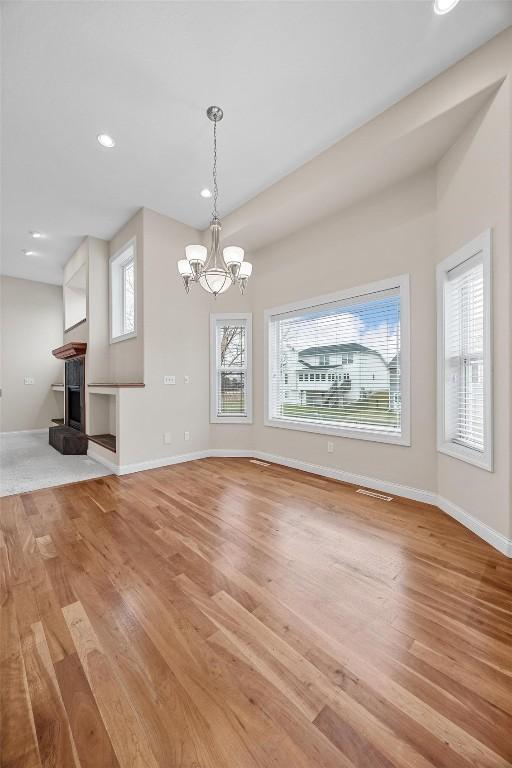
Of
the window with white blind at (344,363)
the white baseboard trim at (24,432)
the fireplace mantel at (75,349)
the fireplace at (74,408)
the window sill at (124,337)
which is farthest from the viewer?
the white baseboard trim at (24,432)

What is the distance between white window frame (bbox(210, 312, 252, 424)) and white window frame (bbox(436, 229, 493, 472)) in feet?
8.37

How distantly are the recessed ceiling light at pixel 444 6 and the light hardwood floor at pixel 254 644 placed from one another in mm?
3424

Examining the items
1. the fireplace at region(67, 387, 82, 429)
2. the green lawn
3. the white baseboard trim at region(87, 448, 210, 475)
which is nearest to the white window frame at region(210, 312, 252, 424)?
the white baseboard trim at region(87, 448, 210, 475)

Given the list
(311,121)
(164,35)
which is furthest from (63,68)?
(311,121)

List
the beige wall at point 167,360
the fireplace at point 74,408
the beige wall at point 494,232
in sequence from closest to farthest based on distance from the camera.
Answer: the beige wall at point 494,232
the beige wall at point 167,360
the fireplace at point 74,408

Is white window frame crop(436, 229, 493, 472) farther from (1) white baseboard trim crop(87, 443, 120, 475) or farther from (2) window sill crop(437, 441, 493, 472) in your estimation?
(1) white baseboard trim crop(87, 443, 120, 475)

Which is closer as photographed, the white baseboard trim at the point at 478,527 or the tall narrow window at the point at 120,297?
the white baseboard trim at the point at 478,527

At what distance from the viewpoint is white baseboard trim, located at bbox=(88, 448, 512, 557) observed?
2215 mm

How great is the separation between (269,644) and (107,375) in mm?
4761

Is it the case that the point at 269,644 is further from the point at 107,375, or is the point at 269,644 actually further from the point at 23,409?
the point at 23,409

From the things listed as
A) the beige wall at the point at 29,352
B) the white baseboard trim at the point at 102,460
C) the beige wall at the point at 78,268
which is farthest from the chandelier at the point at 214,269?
the beige wall at the point at 29,352

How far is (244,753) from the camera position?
37.3 inches

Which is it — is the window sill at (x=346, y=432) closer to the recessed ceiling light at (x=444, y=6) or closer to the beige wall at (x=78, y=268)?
the recessed ceiling light at (x=444, y=6)

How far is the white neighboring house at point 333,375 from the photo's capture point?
338 cm
